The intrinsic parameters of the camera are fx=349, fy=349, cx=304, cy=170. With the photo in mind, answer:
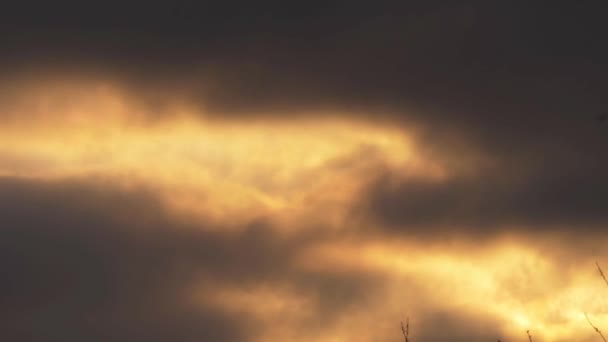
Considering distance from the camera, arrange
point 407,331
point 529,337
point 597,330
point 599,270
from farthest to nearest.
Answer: point 407,331 → point 529,337 → point 599,270 → point 597,330

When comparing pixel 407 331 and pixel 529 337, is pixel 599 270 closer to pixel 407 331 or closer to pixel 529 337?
pixel 529 337

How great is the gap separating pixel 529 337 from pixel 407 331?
6124mm

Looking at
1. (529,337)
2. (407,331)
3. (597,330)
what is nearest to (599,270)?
(597,330)

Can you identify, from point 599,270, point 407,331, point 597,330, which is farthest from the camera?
point 407,331

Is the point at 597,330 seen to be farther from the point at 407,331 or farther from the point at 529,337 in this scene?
the point at 407,331

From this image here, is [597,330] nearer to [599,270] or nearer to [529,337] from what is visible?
[599,270]

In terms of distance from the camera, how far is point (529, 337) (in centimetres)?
1695

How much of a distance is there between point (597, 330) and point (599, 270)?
2.47 meters

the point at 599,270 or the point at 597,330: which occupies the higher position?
the point at 599,270

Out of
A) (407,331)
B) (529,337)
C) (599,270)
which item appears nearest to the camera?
(599,270)

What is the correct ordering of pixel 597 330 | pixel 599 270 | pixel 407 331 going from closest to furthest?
pixel 597 330 → pixel 599 270 → pixel 407 331

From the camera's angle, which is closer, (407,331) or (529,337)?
(529,337)

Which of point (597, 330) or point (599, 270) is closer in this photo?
point (597, 330)

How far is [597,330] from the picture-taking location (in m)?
13.7
